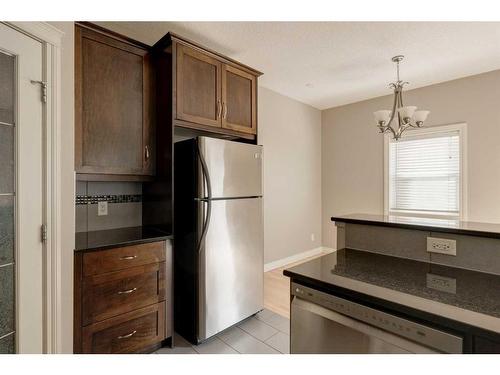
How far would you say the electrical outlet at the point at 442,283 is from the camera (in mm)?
1029

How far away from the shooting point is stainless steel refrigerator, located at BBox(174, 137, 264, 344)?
2031 mm

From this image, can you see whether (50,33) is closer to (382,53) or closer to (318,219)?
(382,53)

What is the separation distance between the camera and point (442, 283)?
109 cm

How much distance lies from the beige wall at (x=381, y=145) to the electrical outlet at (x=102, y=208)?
3.56 m

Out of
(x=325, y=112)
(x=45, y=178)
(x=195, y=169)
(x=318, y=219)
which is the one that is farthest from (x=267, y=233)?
(x=45, y=178)

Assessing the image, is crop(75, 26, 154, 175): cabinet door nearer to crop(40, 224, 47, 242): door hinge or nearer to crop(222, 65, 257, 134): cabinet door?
crop(40, 224, 47, 242): door hinge

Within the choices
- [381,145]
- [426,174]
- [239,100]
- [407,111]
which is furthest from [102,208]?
[426,174]

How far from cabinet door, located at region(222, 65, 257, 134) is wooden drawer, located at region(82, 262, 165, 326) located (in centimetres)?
135

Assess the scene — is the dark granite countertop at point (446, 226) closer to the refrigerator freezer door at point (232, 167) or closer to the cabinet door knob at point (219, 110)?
the refrigerator freezer door at point (232, 167)

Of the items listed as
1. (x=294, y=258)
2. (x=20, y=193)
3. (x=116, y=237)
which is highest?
(x=20, y=193)

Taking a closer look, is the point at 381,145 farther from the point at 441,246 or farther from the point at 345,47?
the point at 441,246

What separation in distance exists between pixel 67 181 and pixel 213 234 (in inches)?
40.2

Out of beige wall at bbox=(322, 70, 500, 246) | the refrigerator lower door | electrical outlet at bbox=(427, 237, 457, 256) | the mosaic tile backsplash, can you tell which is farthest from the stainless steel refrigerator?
beige wall at bbox=(322, 70, 500, 246)

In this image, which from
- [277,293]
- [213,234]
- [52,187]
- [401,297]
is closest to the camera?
[401,297]
